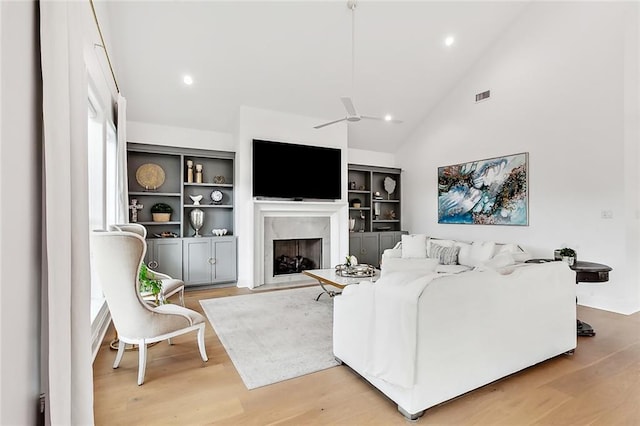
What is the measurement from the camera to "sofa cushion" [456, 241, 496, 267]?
16.5ft

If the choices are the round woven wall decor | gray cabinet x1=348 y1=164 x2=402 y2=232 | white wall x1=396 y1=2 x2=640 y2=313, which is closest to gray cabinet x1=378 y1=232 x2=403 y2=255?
gray cabinet x1=348 y1=164 x2=402 y2=232

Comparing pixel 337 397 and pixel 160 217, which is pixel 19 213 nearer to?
pixel 337 397

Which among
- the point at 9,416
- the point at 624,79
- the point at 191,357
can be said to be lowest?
the point at 191,357

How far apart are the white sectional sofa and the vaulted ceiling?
3.76 m

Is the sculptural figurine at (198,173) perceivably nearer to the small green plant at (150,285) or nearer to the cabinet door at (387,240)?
the small green plant at (150,285)

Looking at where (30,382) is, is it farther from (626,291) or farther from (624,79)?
(624,79)

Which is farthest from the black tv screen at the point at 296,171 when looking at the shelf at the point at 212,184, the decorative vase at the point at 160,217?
the decorative vase at the point at 160,217

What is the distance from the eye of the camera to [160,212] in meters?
5.54

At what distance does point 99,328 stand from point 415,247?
15.3 ft

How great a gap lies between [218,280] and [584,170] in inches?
226

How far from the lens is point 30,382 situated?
1.34 meters

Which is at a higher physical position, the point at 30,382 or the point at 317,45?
the point at 317,45

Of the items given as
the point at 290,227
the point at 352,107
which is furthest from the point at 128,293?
the point at 290,227

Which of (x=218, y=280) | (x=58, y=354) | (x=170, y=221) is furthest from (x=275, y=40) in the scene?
(x=58, y=354)
